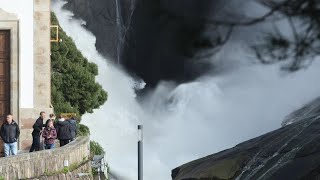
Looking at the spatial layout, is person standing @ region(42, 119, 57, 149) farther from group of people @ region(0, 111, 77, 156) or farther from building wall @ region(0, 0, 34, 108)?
building wall @ region(0, 0, 34, 108)

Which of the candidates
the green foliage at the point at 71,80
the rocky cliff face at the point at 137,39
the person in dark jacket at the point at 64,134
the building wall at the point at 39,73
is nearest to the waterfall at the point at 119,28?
the rocky cliff face at the point at 137,39

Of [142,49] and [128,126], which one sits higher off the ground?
[142,49]

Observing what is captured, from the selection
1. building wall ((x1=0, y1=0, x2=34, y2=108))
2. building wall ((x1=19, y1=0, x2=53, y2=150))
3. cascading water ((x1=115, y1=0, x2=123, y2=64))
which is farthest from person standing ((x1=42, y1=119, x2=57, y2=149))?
cascading water ((x1=115, y1=0, x2=123, y2=64))

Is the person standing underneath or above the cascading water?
underneath

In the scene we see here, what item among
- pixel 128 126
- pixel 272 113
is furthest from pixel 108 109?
pixel 272 113

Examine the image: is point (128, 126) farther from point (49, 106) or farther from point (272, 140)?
point (272, 140)

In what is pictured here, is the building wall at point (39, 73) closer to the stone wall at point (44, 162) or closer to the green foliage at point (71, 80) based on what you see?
the stone wall at point (44, 162)
